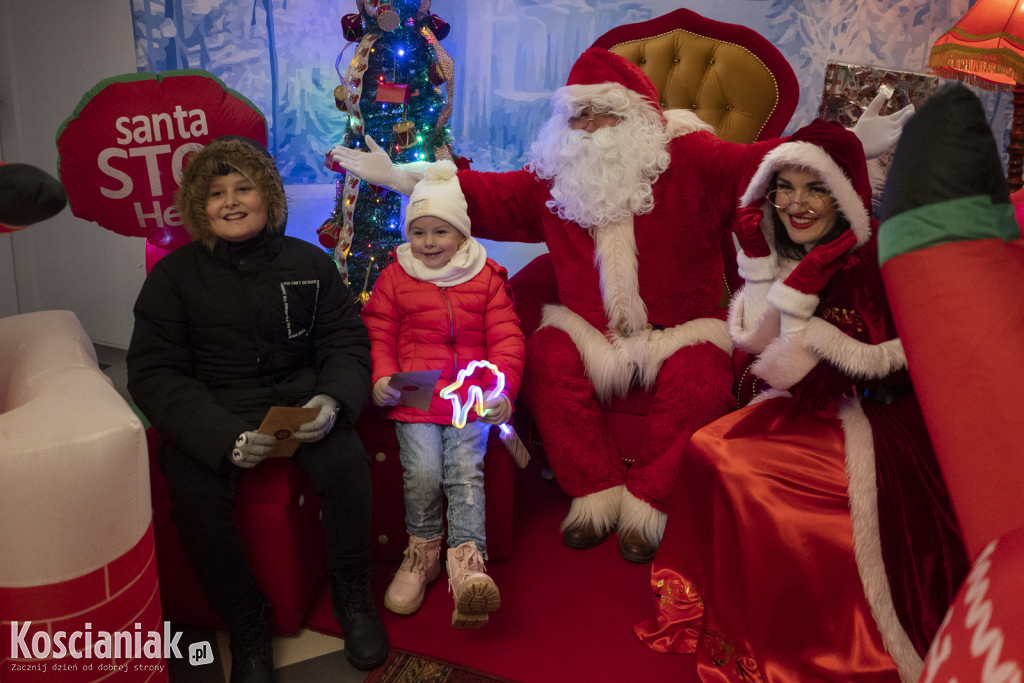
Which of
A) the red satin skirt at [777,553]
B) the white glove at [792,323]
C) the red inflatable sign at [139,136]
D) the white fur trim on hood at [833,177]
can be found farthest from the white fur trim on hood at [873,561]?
the red inflatable sign at [139,136]

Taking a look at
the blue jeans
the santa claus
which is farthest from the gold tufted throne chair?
the blue jeans

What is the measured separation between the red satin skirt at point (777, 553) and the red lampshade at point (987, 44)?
1.67 meters

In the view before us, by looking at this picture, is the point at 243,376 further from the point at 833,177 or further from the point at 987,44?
the point at 987,44

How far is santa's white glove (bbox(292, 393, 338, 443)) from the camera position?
1.87 m

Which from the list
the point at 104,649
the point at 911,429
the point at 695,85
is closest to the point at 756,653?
the point at 911,429

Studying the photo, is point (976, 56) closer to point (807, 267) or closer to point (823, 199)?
point (823, 199)

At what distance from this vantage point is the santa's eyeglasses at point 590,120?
2639mm

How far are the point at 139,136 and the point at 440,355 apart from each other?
116 cm

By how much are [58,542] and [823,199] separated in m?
1.89

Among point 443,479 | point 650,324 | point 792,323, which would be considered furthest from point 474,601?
point 650,324

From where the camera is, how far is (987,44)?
8.46 ft

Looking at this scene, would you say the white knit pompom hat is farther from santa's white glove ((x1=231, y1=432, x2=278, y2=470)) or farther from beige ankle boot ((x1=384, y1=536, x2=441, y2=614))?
beige ankle boot ((x1=384, y1=536, x2=441, y2=614))

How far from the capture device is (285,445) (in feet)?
6.16

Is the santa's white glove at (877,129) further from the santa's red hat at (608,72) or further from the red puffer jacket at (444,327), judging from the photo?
the red puffer jacket at (444,327)
